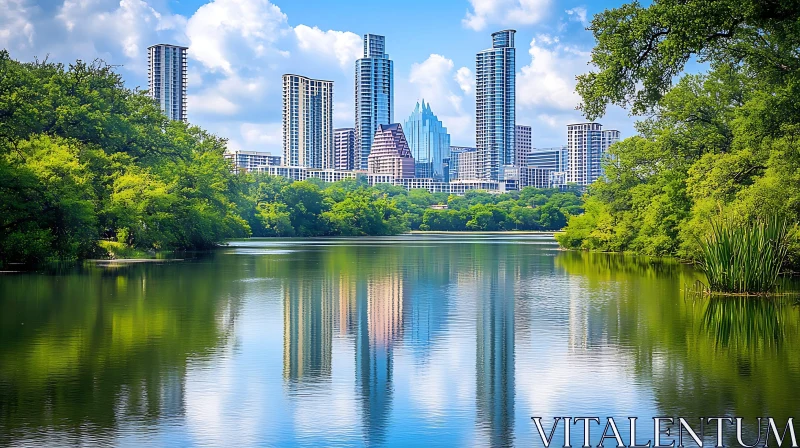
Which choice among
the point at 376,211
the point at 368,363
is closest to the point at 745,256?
the point at 368,363

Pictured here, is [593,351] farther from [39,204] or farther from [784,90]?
[39,204]

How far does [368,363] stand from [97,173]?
36.2m

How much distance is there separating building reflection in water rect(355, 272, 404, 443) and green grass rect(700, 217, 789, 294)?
8.26 metres

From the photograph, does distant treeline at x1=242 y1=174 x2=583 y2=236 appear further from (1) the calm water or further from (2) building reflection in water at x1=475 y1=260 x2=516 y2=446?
(2) building reflection in water at x1=475 y1=260 x2=516 y2=446

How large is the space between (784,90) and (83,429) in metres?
20.1

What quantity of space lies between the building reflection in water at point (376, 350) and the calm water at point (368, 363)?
0.04 meters

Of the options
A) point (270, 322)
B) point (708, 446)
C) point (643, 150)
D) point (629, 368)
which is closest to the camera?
point (708, 446)

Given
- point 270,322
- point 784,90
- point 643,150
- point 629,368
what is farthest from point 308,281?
point 643,150

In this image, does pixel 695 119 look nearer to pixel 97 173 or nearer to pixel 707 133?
pixel 707 133

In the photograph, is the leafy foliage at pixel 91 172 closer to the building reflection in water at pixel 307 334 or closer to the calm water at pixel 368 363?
the calm water at pixel 368 363

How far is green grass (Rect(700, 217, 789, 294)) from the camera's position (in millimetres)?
22359

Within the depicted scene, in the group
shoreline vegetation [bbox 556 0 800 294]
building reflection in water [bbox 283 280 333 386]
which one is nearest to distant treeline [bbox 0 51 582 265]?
building reflection in water [bbox 283 280 333 386]

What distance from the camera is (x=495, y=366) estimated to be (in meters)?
13.3

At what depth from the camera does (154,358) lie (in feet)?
45.0
